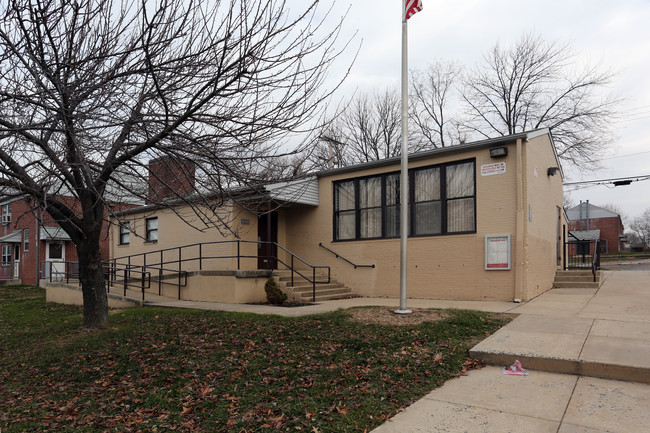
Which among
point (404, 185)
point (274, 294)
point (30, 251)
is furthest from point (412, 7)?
point (30, 251)

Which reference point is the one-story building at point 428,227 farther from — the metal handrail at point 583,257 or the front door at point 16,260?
the front door at point 16,260

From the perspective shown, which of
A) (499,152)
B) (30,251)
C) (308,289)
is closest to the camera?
(499,152)

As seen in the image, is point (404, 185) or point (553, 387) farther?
point (404, 185)

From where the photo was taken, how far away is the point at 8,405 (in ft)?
16.4

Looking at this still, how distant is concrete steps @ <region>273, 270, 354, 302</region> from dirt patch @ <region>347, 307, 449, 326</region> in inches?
137

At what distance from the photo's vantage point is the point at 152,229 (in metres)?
17.9

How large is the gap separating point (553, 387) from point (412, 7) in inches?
278

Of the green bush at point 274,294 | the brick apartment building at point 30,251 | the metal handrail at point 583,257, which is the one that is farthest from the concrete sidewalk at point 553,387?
the brick apartment building at point 30,251

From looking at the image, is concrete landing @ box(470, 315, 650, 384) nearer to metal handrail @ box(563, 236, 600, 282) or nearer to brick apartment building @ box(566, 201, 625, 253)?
metal handrail @ box(563, 236, 600, 282)

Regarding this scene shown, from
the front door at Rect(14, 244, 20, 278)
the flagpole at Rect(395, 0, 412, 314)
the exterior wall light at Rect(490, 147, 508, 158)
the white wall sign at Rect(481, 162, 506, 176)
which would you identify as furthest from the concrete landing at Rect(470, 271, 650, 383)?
the front door at Rect(14, 244, 20, 278)

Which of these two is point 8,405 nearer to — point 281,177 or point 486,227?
point 281,177

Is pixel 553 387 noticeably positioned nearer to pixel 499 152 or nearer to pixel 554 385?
pixel 554 385

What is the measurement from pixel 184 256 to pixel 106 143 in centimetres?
1064

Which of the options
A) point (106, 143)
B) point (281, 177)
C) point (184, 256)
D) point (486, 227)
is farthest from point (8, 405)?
point (184, 256)
